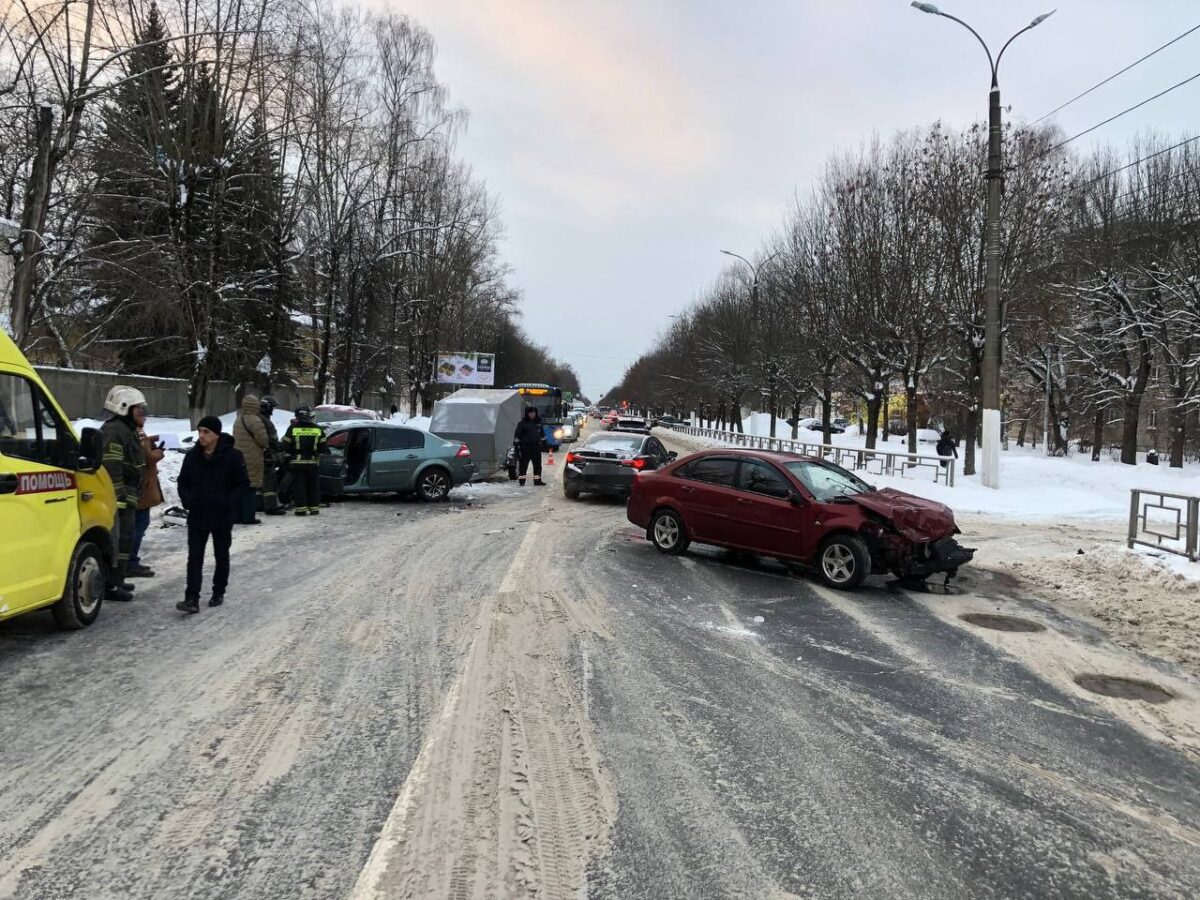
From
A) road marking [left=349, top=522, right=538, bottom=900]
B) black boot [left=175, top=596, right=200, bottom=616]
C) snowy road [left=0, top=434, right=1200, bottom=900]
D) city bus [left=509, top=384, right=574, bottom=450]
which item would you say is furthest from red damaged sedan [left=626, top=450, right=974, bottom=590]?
city bus [left=509, top=384, right=574, bottom=450]

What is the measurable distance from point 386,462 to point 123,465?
304 inches

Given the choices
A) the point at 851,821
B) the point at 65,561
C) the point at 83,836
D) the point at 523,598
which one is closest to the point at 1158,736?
the point at 851,821

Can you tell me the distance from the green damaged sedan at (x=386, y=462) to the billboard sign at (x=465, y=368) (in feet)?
131

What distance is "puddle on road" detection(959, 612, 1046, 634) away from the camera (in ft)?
23.0

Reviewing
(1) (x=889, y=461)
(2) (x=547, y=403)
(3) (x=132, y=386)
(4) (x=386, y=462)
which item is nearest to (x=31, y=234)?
(4) (x=386, y=462)

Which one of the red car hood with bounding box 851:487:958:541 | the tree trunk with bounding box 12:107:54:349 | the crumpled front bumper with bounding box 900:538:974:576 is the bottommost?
the crumpled front bumper with bounding box 900:538:974:576

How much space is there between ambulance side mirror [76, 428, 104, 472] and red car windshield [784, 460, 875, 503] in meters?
6.91

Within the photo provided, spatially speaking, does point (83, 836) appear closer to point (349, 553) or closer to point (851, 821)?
point (851, 821)

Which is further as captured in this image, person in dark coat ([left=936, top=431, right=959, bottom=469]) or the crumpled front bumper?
person in dark coat ([left=936, top=431, right=959, bottom=469])

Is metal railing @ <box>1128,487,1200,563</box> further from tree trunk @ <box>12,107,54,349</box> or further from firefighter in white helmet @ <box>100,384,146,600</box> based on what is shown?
tree trunk @ <box>12,107,54,349</box>

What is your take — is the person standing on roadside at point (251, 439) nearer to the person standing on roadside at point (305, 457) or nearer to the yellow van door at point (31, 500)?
the person standing on roadside at point (305, 457)

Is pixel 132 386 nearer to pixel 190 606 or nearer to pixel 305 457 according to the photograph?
pixel 305 457

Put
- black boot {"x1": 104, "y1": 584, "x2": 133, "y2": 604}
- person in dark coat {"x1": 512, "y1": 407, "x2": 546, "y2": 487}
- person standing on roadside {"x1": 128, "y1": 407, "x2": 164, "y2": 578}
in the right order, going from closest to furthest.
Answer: black boot {"x1": 104, "y1": 584, "x2": 133, "y2": 604}
person standing on roadside {"x1": 128, "y1": 407, "x2": 164, "y2": 578}
person in dark coat {"x1": 512, "y1": 407, "x2": 546, "y2": 487}

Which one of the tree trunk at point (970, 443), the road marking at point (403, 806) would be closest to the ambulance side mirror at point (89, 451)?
the road marking at point (403, 806)
